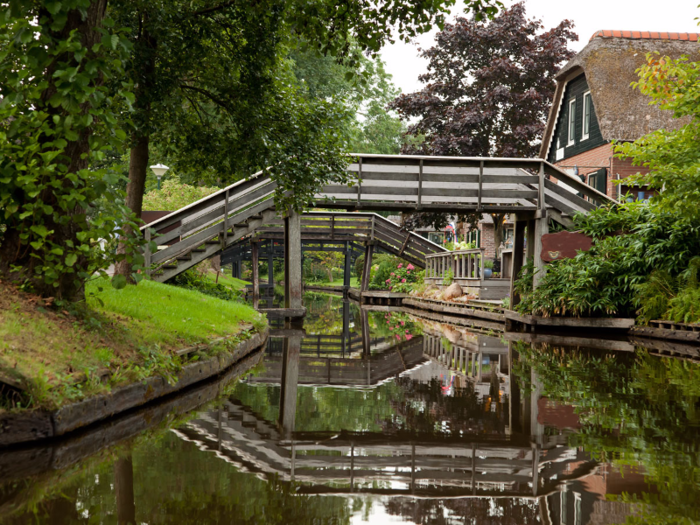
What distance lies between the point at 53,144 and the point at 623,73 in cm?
2243

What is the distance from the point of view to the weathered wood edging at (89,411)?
4.95m

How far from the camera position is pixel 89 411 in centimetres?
564

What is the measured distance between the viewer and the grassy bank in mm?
5215

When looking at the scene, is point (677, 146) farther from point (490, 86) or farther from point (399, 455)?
point (490, 86)

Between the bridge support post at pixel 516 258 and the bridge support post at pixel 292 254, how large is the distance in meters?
5.70

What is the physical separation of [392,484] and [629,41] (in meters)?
24.9

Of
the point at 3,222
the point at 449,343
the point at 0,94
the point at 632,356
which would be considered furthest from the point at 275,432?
the point at 449,343

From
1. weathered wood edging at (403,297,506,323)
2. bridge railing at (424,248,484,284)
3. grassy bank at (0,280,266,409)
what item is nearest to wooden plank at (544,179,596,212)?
weathered wood edging at (403,297,506,323)

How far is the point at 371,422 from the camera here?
20.3 feet

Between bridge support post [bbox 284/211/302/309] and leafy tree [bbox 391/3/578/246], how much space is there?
12775 millimetres

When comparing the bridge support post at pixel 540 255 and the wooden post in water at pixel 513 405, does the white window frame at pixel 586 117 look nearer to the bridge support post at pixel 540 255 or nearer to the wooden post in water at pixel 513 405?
the bridge support post at pixel 540 255

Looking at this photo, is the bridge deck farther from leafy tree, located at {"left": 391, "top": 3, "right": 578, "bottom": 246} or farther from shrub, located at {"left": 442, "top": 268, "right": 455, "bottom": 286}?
leafy tree, located at {"left": 391, "top": 3, "right": 578, "bottom": 246}

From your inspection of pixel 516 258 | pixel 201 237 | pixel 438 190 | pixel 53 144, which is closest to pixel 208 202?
pixel 201 237

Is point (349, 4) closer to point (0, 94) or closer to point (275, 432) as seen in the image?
point (0, 94)
